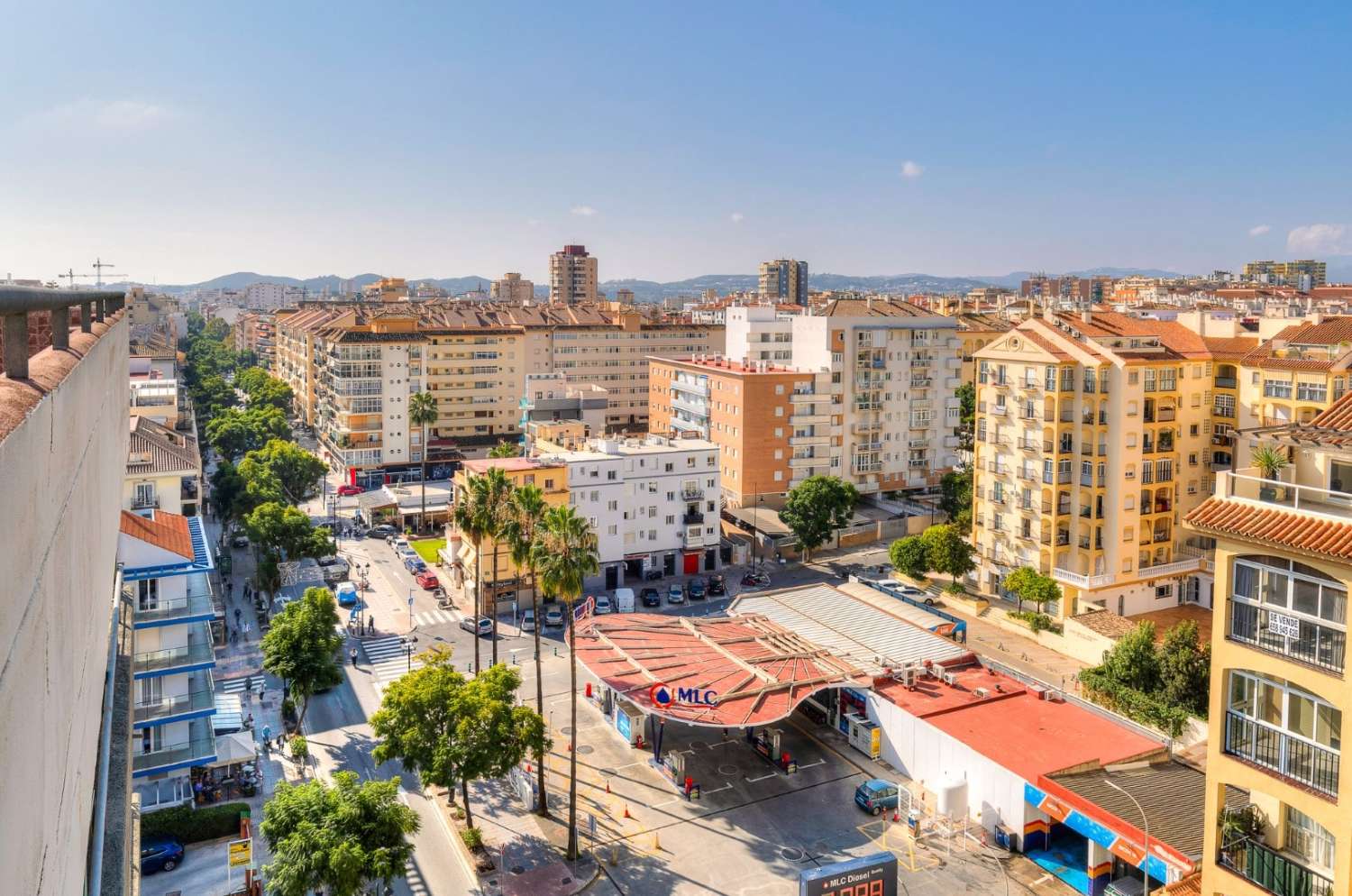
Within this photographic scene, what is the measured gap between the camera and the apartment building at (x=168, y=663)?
1362 inches

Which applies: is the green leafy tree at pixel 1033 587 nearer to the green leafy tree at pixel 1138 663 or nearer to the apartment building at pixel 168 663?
the green leafy tree at pixel 1138 663

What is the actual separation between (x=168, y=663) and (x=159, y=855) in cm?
645

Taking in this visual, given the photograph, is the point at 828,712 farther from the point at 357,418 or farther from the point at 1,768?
the point at 357,418

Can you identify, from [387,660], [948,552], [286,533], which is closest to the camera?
[387,660]

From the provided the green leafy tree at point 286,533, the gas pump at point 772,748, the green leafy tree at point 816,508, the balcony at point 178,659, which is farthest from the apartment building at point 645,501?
the balcony at point 178,659

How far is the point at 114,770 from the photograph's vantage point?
16344 millimetres

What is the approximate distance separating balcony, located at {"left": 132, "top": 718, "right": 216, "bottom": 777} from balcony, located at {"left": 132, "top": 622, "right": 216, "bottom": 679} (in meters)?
2.13

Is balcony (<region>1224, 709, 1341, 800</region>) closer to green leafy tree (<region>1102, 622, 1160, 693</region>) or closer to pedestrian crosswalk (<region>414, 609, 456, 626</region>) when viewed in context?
green leafy tree (<region>1102, 622, 1160, 693</region>)

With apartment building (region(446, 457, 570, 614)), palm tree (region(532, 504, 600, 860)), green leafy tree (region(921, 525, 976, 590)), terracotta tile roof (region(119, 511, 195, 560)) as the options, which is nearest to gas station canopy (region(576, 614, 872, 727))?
palm tree (region(532, 504, 600, 860))

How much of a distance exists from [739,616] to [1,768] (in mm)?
45397

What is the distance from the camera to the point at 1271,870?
16.8 metres

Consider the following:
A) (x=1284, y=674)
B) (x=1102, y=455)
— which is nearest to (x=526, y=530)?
(x=1284, y=674)

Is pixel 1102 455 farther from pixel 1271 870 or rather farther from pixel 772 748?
pixel 1271 870

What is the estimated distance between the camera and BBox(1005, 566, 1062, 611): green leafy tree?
181 ft
